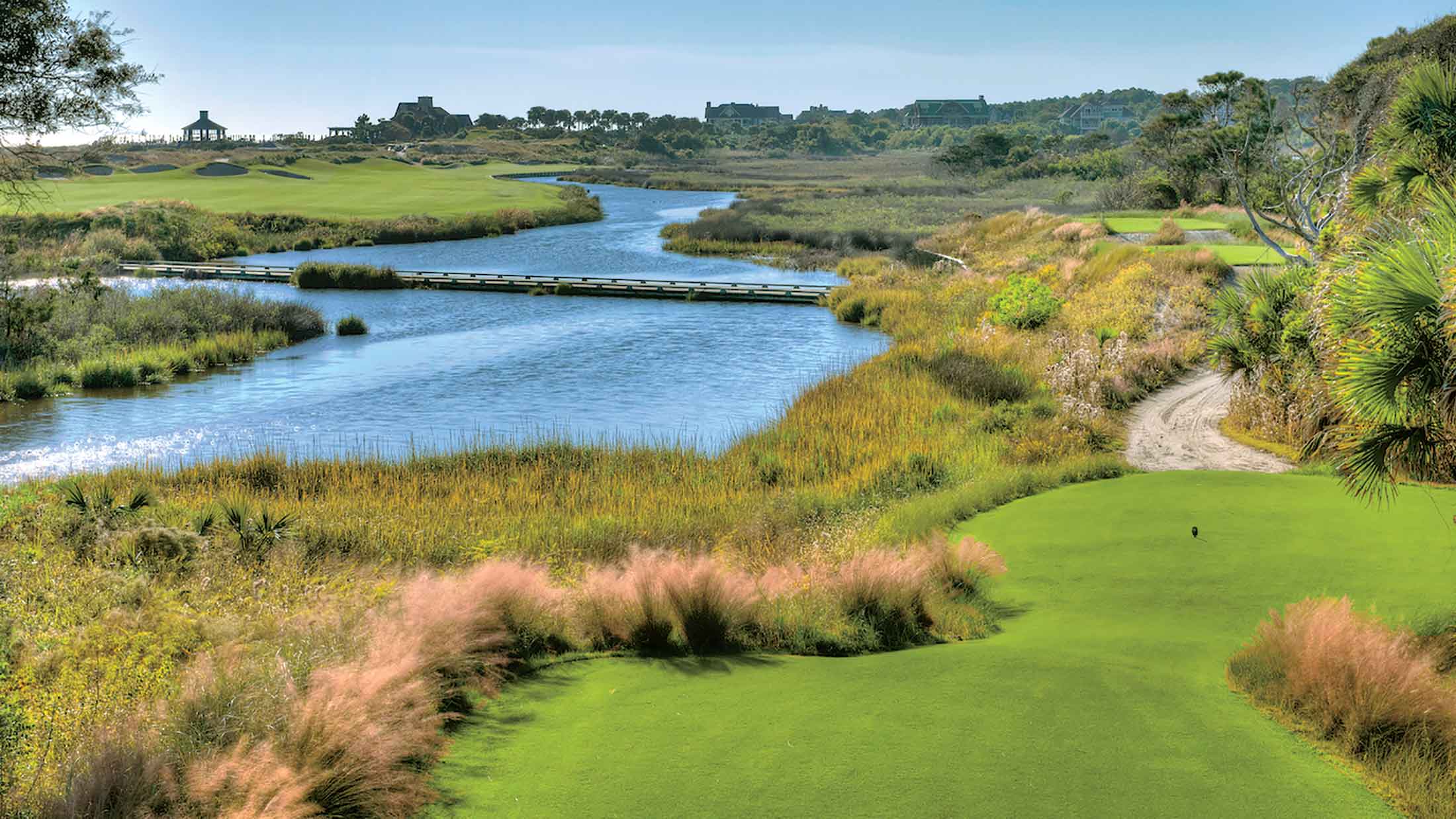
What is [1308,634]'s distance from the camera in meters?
6.57

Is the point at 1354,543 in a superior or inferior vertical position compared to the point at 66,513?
superior

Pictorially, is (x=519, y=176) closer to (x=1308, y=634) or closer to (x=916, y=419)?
(x=916, y=419)

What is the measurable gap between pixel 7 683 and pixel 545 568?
4.67 meters

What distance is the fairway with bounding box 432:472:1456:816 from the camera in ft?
18.2

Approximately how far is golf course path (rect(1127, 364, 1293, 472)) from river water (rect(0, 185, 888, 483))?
769cm

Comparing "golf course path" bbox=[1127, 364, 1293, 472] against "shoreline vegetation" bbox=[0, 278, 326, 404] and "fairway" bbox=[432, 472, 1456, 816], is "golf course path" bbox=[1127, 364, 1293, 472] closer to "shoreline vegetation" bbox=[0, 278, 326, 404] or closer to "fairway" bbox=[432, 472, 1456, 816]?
"fairway" bbox=[432, 472, 1456, 816]

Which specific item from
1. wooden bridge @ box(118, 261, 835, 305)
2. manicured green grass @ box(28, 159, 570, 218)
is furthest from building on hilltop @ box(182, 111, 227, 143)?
wooden bridge @ box(118, 261, 835, 305)

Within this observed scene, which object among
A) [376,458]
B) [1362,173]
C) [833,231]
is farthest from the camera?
→ [833,231]

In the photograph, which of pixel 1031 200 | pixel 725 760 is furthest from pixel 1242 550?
pixel 1031 200

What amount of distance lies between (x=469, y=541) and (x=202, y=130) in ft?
566

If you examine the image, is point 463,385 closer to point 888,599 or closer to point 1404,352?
point 888,599

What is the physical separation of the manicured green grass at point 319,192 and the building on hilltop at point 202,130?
64.1 metres

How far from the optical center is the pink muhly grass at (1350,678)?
607 centimetres

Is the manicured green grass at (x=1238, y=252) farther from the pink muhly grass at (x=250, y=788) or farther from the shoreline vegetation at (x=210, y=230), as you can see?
the shoreline vegetation at (x=210, y=230)
